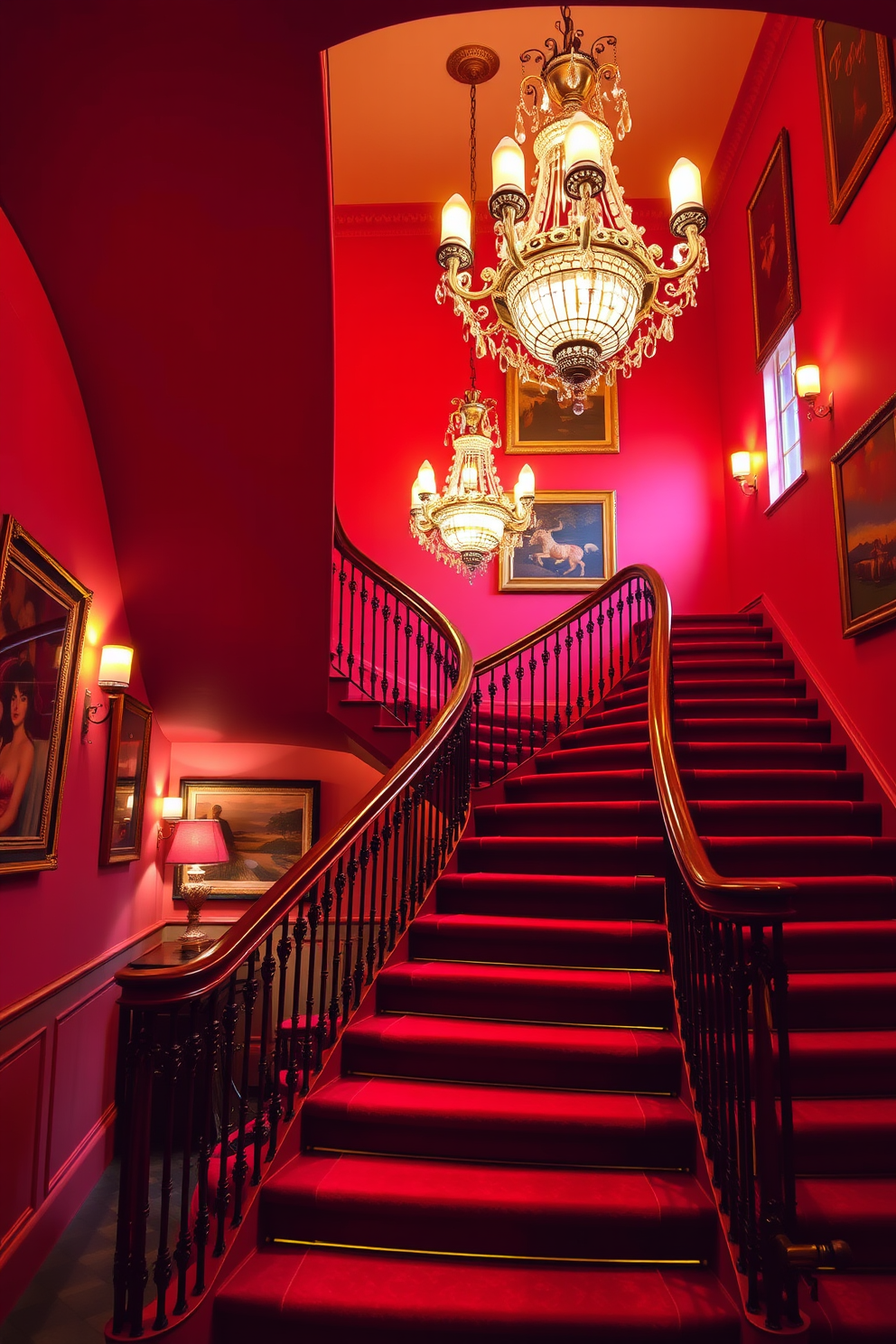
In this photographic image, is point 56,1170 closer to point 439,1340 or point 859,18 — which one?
point 439,1340

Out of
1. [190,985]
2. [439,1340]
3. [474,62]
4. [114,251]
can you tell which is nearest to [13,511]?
[114,251]

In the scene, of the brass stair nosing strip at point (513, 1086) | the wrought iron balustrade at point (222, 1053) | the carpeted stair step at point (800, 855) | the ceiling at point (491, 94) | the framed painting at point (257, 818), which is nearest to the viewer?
the wrought iron balustrade at point (222, 1053)

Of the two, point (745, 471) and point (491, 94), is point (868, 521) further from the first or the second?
point (491, 94)

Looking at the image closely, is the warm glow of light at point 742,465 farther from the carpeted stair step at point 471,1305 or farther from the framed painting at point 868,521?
the carpeted stair step at point 471,1305

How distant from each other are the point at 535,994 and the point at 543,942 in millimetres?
318

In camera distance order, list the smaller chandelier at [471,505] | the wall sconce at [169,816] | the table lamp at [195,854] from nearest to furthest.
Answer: the smaller chandelier at [471,505] < the table lamp at [195,854] < the wall sconce at [169,816]

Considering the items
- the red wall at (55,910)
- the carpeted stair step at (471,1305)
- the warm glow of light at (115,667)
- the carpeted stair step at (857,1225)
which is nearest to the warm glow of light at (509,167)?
the red wall at (55,910)

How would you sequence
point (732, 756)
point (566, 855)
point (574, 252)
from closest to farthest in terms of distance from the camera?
point (574, 252)
point (566, 855)
point (732, 756)

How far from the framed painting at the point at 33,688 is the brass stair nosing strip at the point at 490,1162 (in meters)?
1.62

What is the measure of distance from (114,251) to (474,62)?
15.7ft

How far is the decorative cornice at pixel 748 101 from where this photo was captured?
6.15m

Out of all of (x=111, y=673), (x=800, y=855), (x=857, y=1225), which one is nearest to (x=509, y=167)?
(x=111, y=673)

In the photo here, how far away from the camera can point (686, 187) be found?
10.4ft

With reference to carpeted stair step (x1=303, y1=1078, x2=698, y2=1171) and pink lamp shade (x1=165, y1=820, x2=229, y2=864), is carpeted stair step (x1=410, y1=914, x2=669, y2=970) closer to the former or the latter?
carpeted stair step (x1=303, y1=1078, x2=698, y2=1171)
